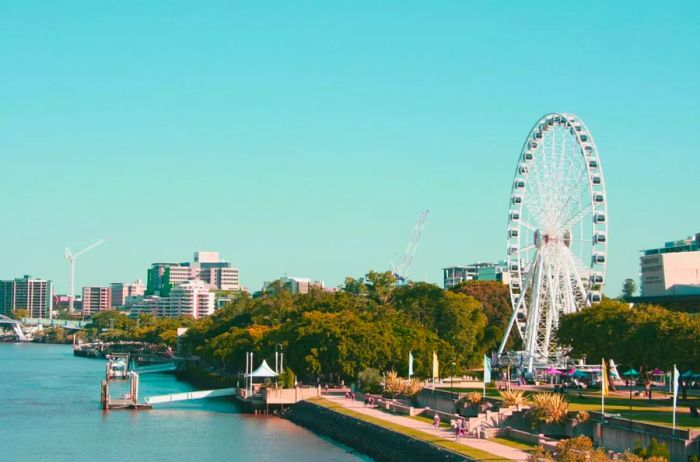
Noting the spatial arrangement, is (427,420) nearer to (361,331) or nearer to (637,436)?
(637,436)

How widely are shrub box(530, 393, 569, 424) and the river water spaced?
1414cm

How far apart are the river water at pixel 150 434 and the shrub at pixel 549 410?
14145 millimetres

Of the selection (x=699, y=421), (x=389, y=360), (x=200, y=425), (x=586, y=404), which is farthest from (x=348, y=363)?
(x=699, y=421)

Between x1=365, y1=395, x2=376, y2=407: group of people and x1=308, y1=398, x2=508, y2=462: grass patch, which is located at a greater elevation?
x1=365, y1=395, x2=376, y2=407: group of people

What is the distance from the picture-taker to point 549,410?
7394 centimetres

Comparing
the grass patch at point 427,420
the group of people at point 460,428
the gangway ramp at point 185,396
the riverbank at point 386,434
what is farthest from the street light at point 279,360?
the group of people at point 460,428

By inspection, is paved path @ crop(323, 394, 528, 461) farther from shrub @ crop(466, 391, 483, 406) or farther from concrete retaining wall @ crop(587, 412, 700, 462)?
concrete retaining wall @ crop(587, 412, 700, 462)

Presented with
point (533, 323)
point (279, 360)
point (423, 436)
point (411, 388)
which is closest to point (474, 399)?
point (423, 436)

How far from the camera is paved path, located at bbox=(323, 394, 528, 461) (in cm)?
6538

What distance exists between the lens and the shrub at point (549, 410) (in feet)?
242

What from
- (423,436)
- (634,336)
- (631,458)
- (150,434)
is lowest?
(150,434)

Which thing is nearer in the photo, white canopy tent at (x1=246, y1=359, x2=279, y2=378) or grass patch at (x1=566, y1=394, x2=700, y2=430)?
grass patch at (x1=566, y1=394, x2=700, y2=430)

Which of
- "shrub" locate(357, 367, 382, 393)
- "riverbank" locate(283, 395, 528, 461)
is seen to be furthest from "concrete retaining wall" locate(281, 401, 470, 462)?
"shrub" locate(357, 367, 382, 393)

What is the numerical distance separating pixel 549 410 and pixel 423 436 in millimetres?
8498
